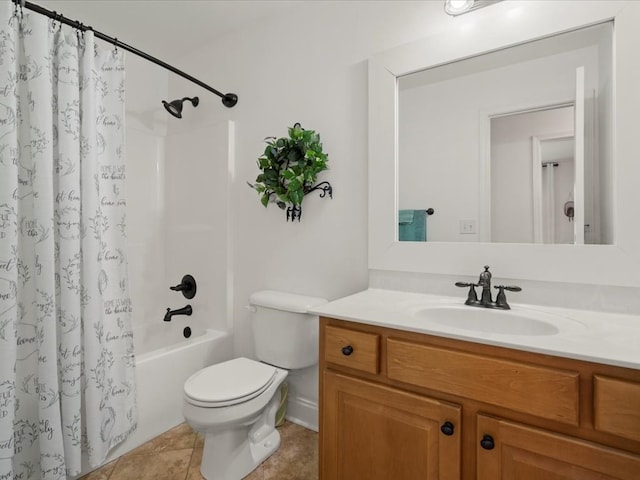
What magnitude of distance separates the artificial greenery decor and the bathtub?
98 cm

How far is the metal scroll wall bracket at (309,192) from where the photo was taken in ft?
5.72

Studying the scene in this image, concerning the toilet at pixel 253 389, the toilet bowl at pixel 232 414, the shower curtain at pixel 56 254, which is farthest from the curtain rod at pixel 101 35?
the toilet bowl at pixel 232 414

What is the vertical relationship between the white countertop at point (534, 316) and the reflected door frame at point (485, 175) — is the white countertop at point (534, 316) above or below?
below

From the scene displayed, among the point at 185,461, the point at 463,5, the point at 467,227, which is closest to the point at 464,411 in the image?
the point at 467,227

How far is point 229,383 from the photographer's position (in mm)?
1460

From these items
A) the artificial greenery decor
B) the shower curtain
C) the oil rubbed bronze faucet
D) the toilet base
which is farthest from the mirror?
the shower curtain

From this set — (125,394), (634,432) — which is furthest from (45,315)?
(634,432)

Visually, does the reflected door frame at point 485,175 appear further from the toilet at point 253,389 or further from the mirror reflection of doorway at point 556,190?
the toilet at point 253,389

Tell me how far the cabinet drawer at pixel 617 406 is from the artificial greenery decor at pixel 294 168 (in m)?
1.29

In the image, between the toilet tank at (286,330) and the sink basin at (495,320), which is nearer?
the sink basin at (495,320)

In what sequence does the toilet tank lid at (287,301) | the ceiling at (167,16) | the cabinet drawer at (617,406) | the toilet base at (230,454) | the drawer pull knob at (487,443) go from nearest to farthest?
the cabinet drawer at (617,406) < the drawer pull knob at (487,443) < the toilet base at (230,454) < the toilet tank lid at (287,301) < the ceiling at (167,16)

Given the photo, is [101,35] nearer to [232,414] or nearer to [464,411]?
[232,414]

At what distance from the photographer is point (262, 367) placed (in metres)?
1.63

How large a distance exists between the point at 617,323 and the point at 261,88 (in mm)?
1993
